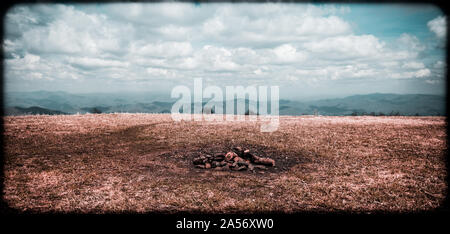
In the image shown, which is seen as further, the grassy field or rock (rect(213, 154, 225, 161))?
rock (rect(213, 154, 225, 161))

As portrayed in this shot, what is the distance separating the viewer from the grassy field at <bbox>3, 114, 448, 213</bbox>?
24.2ft

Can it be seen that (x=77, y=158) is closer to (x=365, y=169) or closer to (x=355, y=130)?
(x=365, y=169)

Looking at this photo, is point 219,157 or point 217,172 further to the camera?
point 219,157

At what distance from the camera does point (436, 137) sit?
16.5 m

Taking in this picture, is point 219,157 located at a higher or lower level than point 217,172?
higher

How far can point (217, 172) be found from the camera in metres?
10.5

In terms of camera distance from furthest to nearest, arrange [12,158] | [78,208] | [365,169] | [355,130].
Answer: [355,130]
[12,158]
[365,169]
[78,208]

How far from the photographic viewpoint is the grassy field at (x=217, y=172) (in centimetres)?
738

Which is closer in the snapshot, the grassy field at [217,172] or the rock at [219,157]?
the grassy field at [217,172]
